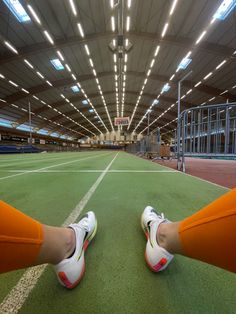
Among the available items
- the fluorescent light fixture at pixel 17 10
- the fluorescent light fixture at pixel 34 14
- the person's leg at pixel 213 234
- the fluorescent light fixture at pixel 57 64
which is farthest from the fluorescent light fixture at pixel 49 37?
the person's leg at pixel 213 234

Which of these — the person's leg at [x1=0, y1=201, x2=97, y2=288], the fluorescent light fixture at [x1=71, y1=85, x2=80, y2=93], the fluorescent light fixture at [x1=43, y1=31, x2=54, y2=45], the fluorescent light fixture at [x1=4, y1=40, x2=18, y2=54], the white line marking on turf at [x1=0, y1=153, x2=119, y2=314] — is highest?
the fluorescent light fixture at [x1=43, y1=31, x2=54, y2=45]

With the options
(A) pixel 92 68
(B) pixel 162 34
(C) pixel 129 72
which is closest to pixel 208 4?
(B) pixel 162 34

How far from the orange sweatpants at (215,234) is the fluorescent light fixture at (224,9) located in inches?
673

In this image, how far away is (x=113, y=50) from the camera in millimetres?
16062

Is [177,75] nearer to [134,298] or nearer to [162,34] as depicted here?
[162,34]

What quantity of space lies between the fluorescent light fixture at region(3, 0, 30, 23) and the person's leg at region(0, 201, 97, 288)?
55.8 feet

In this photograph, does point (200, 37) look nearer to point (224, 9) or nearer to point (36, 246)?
point (224, 9)

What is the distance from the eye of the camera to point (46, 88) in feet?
79.2

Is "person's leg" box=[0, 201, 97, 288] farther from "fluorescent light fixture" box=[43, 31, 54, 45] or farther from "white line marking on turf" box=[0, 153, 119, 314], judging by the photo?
"fluorescent light fixture" box=[43, 31, 54, 45]

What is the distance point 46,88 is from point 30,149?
9459 millimetres

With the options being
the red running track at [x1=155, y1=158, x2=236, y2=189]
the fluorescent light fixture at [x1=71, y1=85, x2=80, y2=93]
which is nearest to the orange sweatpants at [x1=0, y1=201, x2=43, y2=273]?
the red running track at [x1=155, y1=158, x2=236, y2=189]

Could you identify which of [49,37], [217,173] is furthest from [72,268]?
[49,37]

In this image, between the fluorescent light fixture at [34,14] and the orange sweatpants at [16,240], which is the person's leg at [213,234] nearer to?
the orange sweatpants at [16,240]

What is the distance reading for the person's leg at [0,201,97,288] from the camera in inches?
23.5
